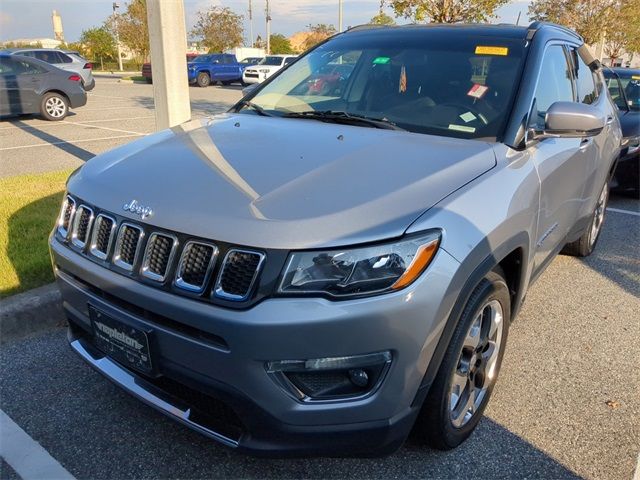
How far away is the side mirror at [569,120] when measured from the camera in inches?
110

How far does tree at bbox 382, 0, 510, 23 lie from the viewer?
11202mm

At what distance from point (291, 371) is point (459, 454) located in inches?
42.5

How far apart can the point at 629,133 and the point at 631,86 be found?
183 centimetres

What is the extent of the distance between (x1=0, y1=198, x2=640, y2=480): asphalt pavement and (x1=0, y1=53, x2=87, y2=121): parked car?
1120cm

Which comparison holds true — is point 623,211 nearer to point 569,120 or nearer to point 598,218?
point 598,218

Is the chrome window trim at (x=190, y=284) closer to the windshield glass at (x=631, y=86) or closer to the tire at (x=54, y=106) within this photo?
the windshield glass at (x=631, y=86)

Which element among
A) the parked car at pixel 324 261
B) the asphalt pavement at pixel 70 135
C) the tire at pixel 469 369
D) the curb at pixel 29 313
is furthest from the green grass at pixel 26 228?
the tire at pixel 469 369

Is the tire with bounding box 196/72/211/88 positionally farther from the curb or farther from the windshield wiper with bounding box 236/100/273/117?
the curb

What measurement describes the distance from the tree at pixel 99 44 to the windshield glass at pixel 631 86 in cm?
5782

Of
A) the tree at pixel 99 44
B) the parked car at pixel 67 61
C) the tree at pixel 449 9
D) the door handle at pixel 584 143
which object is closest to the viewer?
the door handle at pixel 584 143

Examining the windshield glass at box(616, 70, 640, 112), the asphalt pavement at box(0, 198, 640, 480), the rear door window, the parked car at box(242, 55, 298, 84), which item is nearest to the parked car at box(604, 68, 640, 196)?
the windshield glass at box(616, 70, 640, 112)

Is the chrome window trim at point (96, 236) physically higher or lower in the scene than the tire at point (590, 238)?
higher

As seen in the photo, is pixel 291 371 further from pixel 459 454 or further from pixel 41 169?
pixel 41 169

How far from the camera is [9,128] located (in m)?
11.8
